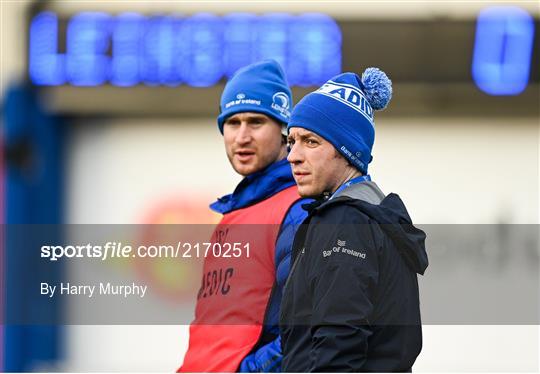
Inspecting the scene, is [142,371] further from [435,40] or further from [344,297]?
[344,297]

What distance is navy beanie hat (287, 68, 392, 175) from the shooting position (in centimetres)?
296

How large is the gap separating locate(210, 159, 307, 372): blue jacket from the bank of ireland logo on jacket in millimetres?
170

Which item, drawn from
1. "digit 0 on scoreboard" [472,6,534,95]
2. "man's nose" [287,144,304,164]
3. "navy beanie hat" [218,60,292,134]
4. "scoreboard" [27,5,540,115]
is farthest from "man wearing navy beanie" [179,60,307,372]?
"digit 0 on scoreboard" [472,6,534,95]

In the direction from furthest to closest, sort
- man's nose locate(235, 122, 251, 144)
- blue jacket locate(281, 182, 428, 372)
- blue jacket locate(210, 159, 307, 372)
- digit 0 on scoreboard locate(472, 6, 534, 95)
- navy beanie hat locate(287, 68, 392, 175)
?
digit 0 on scoreboard locate(472, 6, 534, 95)
man's nose locate(235, 122, 251, 144)
blue jacket locate(210, 159, 307, 372)
navy beanie hat locate(287, 68, 392, 175)
blue jacket locate(281, 182, 428, 372)

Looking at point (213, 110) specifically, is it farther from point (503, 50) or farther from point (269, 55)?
point (503, 50)

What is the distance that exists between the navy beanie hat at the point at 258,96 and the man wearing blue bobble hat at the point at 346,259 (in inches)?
26.8

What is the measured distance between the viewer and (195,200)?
9242mm

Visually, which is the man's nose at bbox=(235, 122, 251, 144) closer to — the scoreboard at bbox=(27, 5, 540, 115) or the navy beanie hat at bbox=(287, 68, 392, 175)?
the navy beanie hat at bbox=(287, 68, 392, 175)

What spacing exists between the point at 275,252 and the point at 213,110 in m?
5.74

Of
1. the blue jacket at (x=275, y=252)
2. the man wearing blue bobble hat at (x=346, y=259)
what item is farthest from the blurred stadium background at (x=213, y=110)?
the man wearing blue bobble hat at (x=346, y=259)

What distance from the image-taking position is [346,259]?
8.93ft

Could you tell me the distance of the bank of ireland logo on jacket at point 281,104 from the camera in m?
3.76

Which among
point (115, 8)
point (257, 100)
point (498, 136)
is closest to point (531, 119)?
point (498, 136)

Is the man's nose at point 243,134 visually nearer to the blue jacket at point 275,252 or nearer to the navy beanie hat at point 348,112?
the blue jacket at point 275,252
